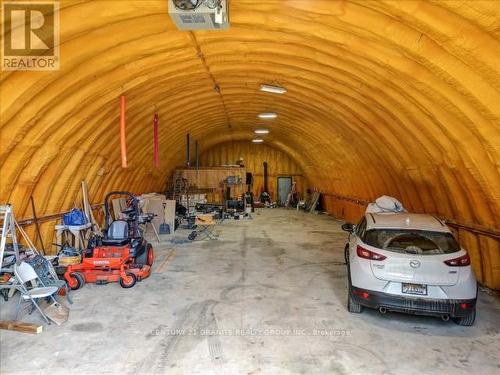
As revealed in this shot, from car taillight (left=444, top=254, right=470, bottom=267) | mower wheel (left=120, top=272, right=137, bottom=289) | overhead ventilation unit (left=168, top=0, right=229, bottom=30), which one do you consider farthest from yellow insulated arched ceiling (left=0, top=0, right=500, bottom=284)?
mower wheel (left=120, top=272, right=137, bottom=289)

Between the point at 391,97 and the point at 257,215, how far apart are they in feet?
42.2

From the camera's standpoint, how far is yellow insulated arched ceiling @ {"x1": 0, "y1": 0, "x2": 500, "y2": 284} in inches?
161

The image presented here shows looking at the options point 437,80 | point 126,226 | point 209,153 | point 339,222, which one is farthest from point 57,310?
point 209,153

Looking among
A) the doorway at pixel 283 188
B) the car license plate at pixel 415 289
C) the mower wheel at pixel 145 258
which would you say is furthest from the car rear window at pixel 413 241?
the doorway at pixel 283 188

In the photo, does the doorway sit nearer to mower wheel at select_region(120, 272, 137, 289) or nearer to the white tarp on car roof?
the white tarp on car roof

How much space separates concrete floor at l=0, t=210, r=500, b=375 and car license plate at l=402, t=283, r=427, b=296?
0.56 m

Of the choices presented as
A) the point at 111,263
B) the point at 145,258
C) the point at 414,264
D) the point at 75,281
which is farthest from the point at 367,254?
the point at 75,281

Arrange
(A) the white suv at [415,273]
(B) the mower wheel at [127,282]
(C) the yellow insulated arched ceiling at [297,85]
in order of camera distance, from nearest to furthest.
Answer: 1. (C) the yellow insulated arched ceiling at [297,85]
2. (A) the white suv at [415,273]
3. (B) the mower wheel at [127,282]

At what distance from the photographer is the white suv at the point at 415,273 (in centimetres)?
444

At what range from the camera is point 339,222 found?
51.0 feet

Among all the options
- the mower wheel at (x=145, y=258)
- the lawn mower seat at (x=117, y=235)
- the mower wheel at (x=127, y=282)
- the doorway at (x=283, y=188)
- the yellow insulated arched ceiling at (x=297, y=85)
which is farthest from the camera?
the doorway at (x=283, y=188)

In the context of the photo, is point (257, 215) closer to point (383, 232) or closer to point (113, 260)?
point (113, 260)

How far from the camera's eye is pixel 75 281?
6.22m

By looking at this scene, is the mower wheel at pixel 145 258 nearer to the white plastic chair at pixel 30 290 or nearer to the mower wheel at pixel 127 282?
the mower wheel at pixel 127 282
